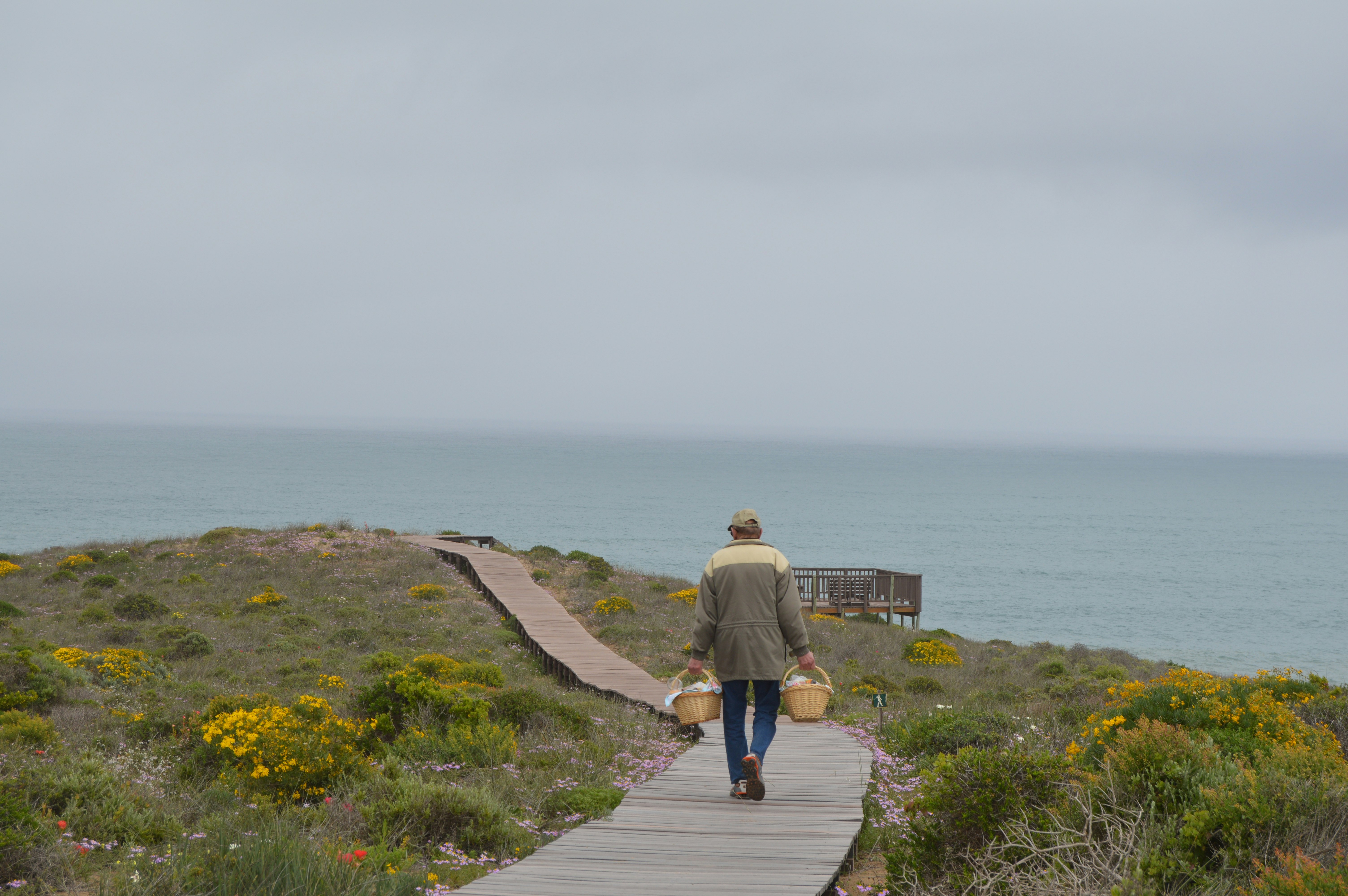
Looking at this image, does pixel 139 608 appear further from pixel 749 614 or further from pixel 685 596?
pixel 749 614

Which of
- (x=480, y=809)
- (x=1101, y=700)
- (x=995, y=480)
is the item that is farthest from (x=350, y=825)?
(x=995, y=480)

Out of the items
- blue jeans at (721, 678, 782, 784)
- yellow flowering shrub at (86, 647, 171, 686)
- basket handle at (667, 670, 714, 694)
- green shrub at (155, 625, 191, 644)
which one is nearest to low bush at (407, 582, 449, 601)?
green shrub at (155, 625, 191, 644)

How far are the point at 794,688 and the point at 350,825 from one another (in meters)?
3.34

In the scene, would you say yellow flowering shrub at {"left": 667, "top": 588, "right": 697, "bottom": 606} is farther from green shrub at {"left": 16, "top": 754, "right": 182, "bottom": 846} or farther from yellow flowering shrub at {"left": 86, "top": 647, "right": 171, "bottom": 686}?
green shrub at {"left": 16, "top": 754, "right": 182, "bottom": 846}

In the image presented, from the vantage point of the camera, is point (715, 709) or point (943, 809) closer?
point (943, 809)

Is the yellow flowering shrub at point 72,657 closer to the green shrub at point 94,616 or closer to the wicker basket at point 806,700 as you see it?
the green shrub at point 94,616

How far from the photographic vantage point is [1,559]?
27.7 metres

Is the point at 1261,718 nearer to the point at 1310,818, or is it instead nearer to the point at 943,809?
the point at 1310,818

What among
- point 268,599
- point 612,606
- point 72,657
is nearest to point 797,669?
point 72,657

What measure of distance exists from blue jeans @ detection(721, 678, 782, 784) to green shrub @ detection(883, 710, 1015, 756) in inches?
108

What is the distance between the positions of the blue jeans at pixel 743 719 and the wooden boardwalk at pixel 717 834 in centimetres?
30

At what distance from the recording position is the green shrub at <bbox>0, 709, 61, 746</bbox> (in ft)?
26.6

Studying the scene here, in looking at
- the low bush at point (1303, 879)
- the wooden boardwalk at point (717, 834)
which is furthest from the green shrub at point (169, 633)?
the low bush at point (1303, 879)

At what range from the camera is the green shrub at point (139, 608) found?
19766 mm
